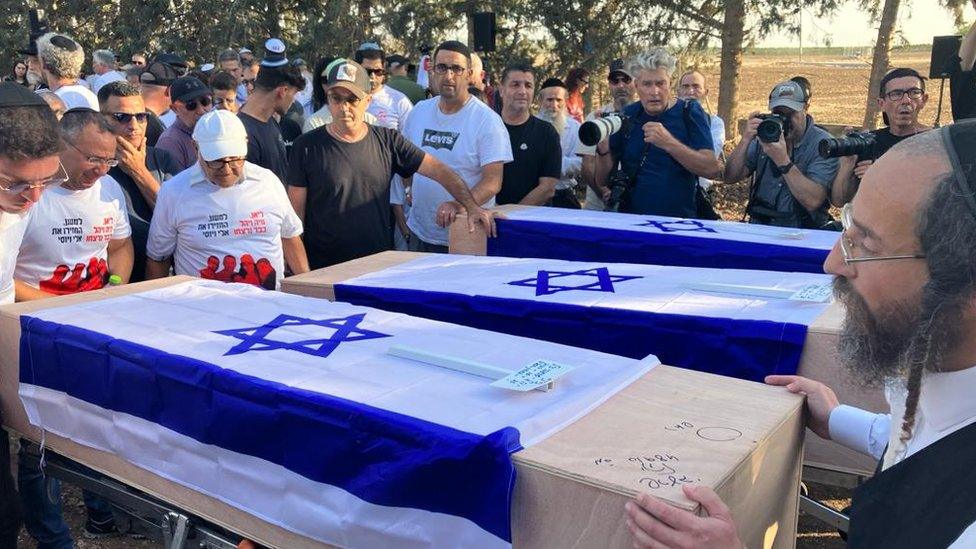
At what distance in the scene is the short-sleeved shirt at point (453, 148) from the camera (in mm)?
4504

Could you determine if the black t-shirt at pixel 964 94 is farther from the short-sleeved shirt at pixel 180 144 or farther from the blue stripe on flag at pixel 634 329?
the short-sleeved shirt at pixel 180 144

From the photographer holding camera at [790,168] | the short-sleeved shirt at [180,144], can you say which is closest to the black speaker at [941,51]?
the photographer holding camera at [790,168]

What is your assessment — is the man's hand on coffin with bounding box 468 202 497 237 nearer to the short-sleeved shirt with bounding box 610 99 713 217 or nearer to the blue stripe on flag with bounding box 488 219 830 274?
the blue stripe on flag with bounding box 488 219 830 274

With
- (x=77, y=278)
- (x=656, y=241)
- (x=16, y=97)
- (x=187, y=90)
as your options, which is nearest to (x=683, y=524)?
(x=16, y=97)

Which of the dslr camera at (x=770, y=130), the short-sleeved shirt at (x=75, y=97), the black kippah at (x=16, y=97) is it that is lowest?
the dslr camera at (x=770, y=130)

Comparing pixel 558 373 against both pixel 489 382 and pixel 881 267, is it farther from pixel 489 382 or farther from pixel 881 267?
pixel 881 267

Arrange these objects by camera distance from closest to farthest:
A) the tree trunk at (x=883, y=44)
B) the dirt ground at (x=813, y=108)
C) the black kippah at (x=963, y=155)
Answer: the black kippah at (x=963, y=155)
the dirt ground at (x=813, y=108)
the tree trunk at (x=883, y=44)

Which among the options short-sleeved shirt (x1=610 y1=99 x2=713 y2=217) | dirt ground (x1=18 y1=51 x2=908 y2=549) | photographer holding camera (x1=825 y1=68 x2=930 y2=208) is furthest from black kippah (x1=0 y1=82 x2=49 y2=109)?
photographer holding camera (x1=825 y1=68 x2=930 y2=208)

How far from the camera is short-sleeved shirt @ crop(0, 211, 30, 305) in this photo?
2547mm

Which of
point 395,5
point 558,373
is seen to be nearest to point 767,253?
point 558,373

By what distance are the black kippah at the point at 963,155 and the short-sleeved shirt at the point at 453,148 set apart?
128 inches

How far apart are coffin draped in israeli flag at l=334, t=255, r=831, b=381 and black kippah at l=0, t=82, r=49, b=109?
40.9 inches

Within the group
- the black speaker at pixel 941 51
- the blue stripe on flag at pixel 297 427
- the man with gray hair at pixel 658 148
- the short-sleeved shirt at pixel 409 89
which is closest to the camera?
the blue stripe on flag at pixel 297 427

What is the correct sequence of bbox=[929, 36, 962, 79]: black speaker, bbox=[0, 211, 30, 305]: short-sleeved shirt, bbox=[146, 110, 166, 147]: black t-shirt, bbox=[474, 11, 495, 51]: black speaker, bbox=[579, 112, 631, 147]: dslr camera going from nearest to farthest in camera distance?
bbox=[0, 211, 30, 305]: short-sleeved shirt
bbox=[579, 112, 631, 147]: dslr camera
bbox=[146, 110, 166, 147]: black t-shirt
bbox=[929, 36, 962, 79]: black speaker
bbox=[474, 11, 495, 51]: black speaker
